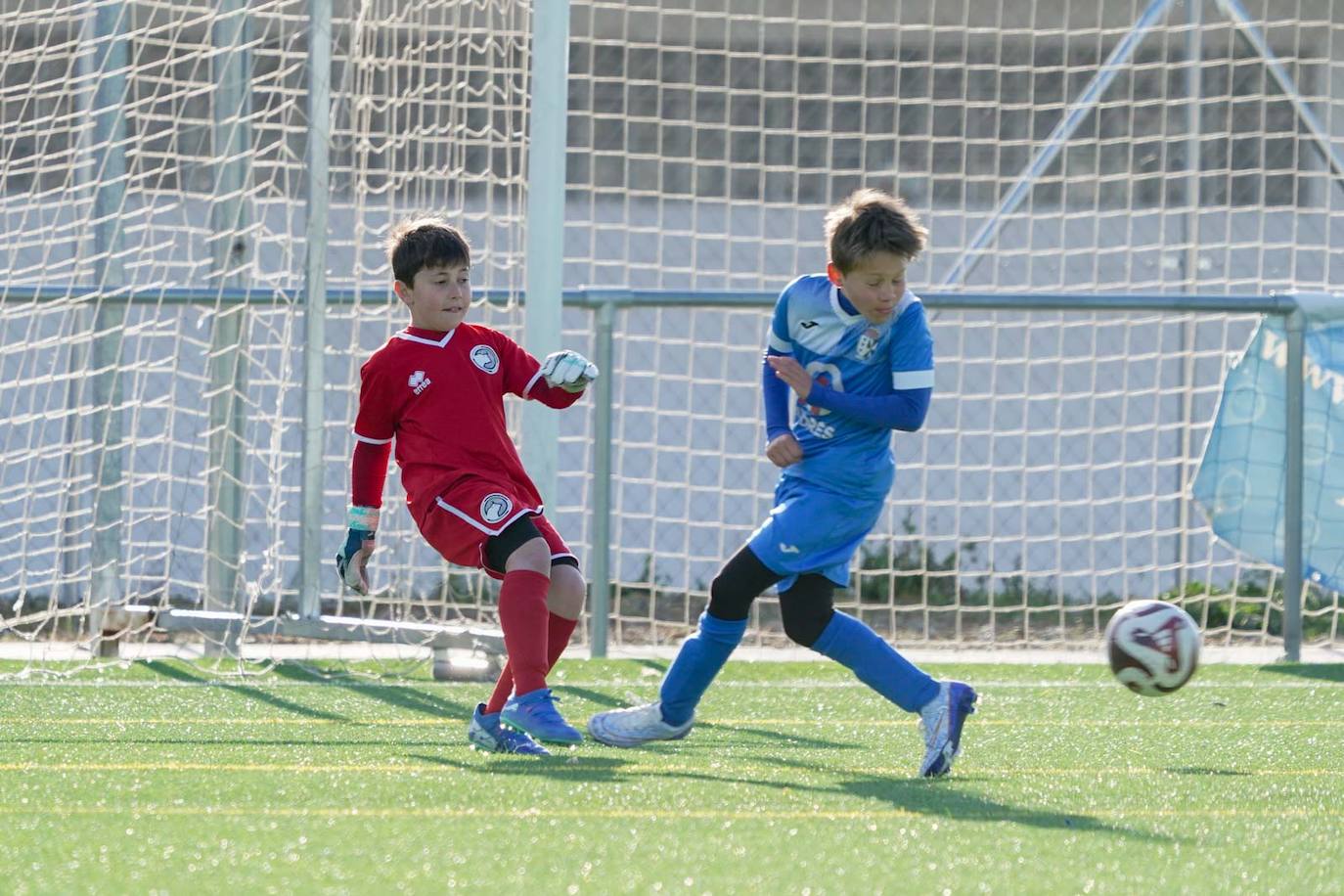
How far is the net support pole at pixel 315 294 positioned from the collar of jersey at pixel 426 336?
Result: 1.76 meters

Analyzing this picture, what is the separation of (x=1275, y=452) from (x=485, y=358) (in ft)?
12.3

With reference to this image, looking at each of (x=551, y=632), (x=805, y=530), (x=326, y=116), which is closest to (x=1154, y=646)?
(x=805, y=530)

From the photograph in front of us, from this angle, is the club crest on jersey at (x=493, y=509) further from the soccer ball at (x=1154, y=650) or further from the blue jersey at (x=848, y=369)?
the soccer ball at (x=1154, y=650)

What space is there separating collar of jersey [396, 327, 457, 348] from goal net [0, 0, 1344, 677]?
244 centimetres

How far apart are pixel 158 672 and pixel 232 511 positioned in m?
0.92

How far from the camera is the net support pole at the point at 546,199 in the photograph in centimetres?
600

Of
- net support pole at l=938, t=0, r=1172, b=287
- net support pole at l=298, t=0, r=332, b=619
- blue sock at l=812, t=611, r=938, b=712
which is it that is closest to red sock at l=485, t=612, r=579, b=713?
blue sock at l=812, t=611, r=938, b=712

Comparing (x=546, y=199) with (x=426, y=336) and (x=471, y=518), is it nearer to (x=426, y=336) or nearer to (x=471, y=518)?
(x=426, y=336)

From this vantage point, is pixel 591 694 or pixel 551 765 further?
pixel 591 694

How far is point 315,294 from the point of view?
6.01m

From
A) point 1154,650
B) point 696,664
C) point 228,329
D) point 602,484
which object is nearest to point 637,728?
point 696,664

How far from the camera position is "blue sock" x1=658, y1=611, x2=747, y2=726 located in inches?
160

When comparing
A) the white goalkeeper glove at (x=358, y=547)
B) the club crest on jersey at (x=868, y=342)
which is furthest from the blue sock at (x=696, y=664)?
the white goalkeeper glove at (x=358, y=547)

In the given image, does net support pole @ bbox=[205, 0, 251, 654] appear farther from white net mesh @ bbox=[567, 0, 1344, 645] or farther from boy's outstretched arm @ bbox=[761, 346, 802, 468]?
boy's outstretched arm @ bbox=[761, 346, 802, 468]
